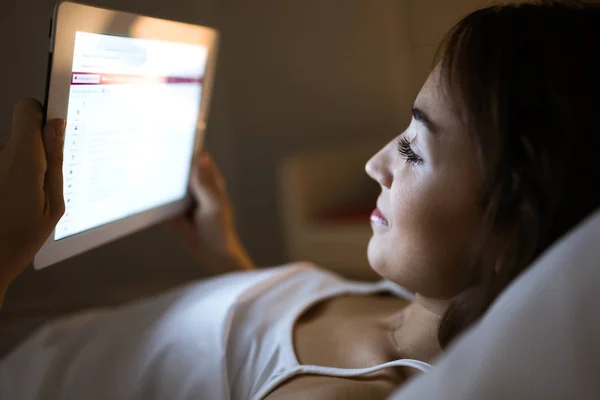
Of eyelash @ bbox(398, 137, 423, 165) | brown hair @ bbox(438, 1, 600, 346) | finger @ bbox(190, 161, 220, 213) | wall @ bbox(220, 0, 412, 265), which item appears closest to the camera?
brown hair @ bbox(438, 1, 600, 346)

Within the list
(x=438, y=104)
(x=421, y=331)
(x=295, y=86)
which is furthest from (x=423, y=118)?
(x=295, y=86)

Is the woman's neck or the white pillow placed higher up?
the white pillow

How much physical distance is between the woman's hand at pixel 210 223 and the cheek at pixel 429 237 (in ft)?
1.43

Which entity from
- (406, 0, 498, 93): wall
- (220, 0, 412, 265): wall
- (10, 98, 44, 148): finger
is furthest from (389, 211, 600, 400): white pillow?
(220, 0, 412, 265): wall

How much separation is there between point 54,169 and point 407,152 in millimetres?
356

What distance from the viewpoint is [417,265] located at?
2.16 feet

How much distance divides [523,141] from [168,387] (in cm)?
49

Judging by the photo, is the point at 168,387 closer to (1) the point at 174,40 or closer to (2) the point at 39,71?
(1) the point at 174,40

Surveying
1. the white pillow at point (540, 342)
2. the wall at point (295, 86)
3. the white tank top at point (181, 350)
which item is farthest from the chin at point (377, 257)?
the wall at point (295, 86)

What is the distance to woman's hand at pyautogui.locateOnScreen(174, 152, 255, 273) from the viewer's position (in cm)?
105

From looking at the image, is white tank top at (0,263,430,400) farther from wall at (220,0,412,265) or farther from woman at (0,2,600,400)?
wall at (220,0,412,265)

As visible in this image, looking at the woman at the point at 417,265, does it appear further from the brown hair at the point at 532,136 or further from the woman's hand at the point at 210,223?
the woman's hand at the point at 210,223

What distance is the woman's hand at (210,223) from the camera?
1051 millimetres

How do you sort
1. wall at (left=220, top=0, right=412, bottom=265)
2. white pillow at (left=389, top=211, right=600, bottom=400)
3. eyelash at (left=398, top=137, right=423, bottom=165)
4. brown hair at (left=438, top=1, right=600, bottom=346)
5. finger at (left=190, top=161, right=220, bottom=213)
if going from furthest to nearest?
1. wall at (left=220, top=0, right=412, bottom=265)
2. finger at (left=190, top=161, right=220, bottom=213)
3. eyelash at (left=398, top=137, right=423, bottom=165)
4. brown hair at (left=438, top=1, right=600, bottom=346)
5. white pillow at (left=389, top=211, right=600, bottom=400)
